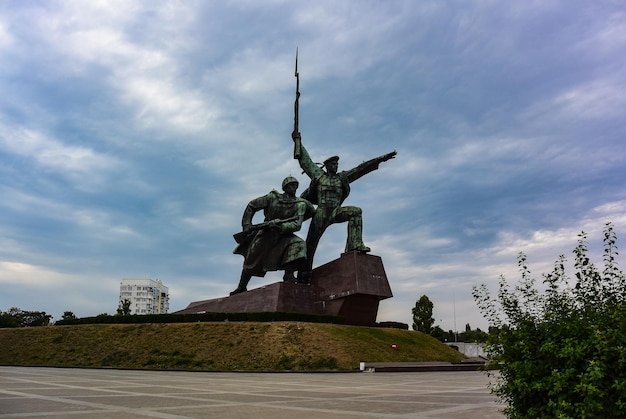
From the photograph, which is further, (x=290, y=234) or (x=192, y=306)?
(x=192, y=306)

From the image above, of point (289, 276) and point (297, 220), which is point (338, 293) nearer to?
point (289, 276)

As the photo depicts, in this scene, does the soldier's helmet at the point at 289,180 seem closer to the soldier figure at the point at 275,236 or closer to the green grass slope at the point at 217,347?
the soldier figure at the point at 275,236

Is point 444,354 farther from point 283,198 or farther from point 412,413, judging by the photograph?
point 412,413

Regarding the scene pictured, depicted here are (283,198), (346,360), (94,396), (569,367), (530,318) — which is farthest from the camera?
(283,198)

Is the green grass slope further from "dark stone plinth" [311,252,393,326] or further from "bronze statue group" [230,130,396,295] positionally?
"bronze statue group" [230,130,396,295]

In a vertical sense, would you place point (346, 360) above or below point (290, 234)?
below

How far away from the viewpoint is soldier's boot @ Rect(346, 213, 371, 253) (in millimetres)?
32503

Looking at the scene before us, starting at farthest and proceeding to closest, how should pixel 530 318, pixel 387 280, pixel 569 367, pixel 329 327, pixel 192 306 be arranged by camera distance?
pixel 192 306 < pixel 387 280 < pixel 329 327 < pixel 530 318 < pixel 569 367

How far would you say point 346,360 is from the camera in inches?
974

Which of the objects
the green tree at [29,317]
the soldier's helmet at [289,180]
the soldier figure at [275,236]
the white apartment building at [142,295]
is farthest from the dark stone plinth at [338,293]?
the white apartment building at [142,295]

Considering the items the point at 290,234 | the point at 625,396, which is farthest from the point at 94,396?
the point at 290,234

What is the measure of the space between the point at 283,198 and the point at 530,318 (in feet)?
95.1

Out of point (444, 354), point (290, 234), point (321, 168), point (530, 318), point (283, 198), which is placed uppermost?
point (321, 168)

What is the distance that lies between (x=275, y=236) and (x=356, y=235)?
5.42m
